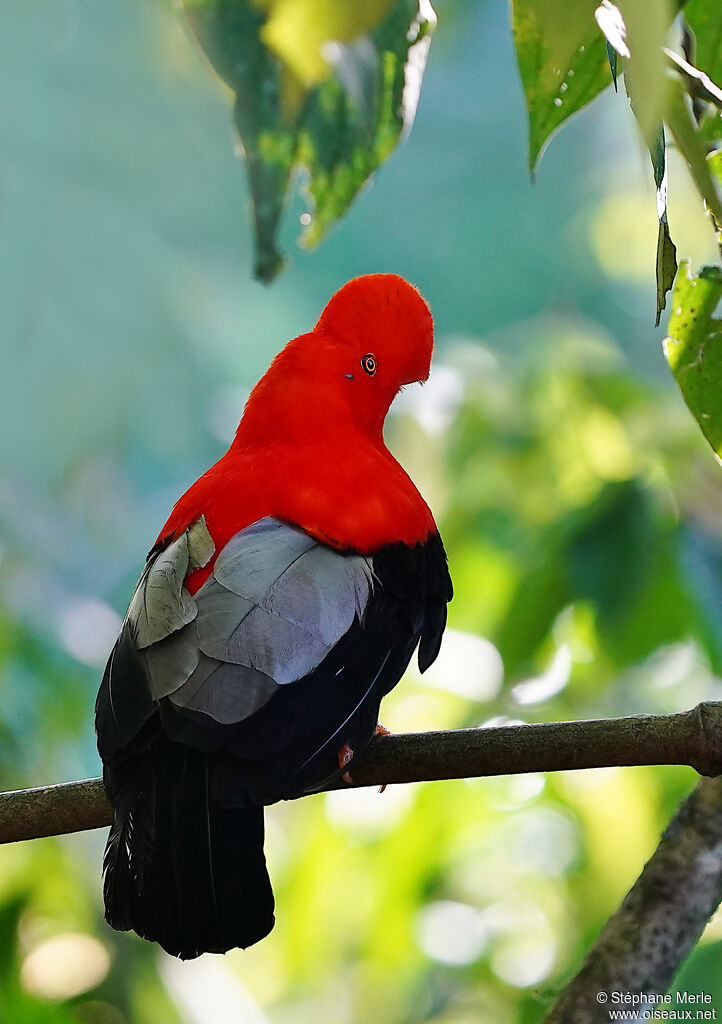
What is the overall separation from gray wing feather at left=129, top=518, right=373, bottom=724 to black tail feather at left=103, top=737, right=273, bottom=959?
5 cm

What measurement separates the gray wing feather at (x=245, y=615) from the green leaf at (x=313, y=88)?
28 cm

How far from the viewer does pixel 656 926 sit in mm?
919

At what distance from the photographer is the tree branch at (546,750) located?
71 centimetres

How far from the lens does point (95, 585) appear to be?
3.30m

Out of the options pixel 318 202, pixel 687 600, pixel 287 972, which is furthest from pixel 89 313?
pixel 318 202

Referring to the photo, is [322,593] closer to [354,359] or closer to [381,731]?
[381,731]

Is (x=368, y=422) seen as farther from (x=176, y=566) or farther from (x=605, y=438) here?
(x=605, y=438)

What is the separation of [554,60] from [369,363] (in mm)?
734

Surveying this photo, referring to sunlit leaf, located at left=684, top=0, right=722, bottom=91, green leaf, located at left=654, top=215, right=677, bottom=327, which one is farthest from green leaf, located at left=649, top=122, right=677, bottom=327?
sunlit leaf, located at left=684, top=0, right=722, bottom=91

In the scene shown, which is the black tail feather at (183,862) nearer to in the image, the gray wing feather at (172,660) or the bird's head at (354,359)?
→ the gray wing feather at (172,660)

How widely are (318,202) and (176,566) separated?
37 centimetres

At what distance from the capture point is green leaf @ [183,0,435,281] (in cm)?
44

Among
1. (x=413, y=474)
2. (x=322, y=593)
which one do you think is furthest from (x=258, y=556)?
(x=413, y=474)

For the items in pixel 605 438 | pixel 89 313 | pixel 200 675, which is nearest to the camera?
pixel 200 675
